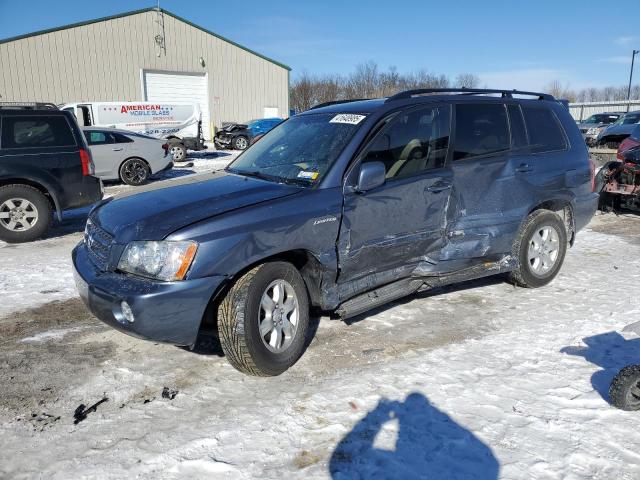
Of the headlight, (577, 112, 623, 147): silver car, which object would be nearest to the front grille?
the headlight

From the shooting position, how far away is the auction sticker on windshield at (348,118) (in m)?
4.05

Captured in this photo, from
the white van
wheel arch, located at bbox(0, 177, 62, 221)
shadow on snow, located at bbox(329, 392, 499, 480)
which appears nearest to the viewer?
shadow on snow, located at bbox(329, 392, 499, 480)

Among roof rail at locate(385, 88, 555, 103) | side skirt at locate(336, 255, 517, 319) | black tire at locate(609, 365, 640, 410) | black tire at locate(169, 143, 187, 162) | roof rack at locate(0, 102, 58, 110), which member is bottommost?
black tire at locate(609, 365, 640, 410)

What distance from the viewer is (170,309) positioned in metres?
3.03

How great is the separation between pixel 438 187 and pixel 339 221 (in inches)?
42.5

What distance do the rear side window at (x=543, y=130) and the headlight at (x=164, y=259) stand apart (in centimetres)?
364

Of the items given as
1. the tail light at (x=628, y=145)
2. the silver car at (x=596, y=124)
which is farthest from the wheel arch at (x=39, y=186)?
the silver car at (x=596, y=124)

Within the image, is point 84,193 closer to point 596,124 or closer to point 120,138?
point 120,138

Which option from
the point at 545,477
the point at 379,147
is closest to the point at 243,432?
the point at 545,477

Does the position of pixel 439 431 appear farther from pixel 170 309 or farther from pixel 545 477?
pixel 170 309

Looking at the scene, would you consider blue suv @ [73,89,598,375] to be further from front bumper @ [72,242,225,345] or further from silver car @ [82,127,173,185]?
silver car @ [82,127,173,185]

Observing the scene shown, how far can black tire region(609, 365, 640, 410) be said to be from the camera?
3021mm

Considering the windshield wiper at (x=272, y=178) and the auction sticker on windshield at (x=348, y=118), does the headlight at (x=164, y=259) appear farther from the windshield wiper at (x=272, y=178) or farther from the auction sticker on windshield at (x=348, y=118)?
the auction sticker on windshield at (x=348, y=118)

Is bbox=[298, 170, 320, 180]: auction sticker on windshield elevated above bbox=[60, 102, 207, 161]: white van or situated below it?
below
